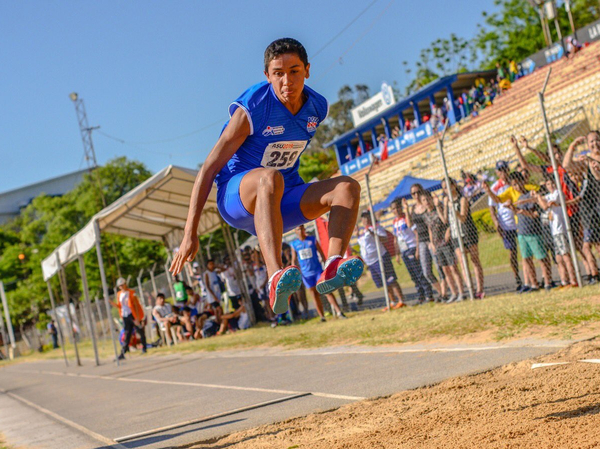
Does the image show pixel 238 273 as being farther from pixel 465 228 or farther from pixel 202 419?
pixel 202 419

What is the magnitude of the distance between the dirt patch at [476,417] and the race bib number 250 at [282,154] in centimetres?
178

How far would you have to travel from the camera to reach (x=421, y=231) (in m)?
12.4

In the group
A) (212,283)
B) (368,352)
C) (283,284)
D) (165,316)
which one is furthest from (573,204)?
(165,316)

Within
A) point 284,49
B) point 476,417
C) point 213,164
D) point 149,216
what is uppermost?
point 149,216

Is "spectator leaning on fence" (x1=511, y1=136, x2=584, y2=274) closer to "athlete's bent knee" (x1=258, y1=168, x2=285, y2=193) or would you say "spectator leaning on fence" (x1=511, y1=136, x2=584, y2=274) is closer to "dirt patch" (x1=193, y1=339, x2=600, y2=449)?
"dirt patch" (x1=193, y1=339, x2=600, y2=449)

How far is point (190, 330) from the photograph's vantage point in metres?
18.7

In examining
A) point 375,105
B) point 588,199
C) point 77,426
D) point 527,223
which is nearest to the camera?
point 77,426

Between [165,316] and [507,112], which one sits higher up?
[507,112]

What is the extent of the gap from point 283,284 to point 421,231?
8.80m

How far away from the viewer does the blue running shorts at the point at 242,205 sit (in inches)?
171

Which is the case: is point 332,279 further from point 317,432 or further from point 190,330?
point 190,330

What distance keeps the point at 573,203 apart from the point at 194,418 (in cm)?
659

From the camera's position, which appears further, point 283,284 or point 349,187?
point 349,187

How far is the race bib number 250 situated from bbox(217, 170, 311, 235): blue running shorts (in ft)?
0.56
